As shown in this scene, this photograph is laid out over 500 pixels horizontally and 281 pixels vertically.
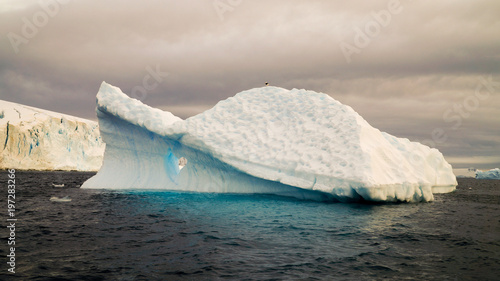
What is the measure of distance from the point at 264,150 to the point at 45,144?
59.0 metres

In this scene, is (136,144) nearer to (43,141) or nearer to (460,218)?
(460,218)

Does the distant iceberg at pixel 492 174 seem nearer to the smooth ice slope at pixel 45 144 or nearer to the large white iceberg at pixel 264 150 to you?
the large white iceberg at pixel 264 150

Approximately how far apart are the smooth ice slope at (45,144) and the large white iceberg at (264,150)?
4684cm

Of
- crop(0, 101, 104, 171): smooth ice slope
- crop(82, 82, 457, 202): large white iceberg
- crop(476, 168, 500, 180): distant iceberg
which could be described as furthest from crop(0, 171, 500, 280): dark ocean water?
crop(476, 168, 500, 180): distant iceberg

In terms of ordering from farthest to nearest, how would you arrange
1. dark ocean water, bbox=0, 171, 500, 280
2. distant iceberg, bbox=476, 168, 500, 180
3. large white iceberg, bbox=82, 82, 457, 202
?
distant iceberg, bbox=476, 168, 500, 180 < large white iceberg, bbox=82, 82, 457, 202 < dark ocean water, bbox=0, 171, 500, 280

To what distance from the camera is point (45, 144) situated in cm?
6125

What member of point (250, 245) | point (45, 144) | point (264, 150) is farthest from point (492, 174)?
point (45, 144)

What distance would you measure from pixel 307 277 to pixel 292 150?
10902 millimetres

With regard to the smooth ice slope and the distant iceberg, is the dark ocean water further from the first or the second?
the distant iceberg

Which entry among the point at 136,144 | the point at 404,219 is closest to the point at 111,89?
the point at 136,144

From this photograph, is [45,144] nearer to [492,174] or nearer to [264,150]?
[264,150]

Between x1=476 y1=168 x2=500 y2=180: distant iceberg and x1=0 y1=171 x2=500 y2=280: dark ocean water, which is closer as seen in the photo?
x1=0 y1=171 x2=500 y2=280: dark ocean water

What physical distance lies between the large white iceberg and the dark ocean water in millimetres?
2330

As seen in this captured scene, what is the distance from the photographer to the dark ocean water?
19.2 ft
